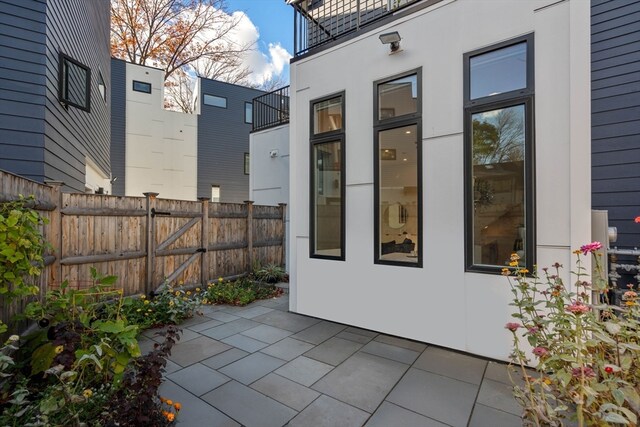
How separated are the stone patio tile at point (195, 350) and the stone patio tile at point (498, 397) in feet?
7.89

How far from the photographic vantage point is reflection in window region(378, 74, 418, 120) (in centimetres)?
342

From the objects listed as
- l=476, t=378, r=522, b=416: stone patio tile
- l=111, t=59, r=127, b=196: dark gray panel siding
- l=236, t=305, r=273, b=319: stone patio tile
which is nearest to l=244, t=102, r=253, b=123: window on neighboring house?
l=111, t=59, r=127, b=196: dark gray panel siding

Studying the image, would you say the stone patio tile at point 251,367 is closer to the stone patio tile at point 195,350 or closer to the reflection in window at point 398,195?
the stone patio tile at point 195,350

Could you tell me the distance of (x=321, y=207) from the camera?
4188 mm

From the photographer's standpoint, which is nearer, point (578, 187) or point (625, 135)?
point (578, 187)

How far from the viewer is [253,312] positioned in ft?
14.6

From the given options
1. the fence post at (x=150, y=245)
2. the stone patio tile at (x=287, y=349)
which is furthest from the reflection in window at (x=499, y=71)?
the fence post at (x=150, y=245)

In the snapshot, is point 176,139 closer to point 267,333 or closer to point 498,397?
point 267,333

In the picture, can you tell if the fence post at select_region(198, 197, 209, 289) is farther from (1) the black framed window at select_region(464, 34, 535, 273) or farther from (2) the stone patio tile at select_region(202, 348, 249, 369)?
(1) the black framed window at select_region(464, 34, 535, 273)

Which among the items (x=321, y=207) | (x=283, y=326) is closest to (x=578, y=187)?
(x=321, y=207)

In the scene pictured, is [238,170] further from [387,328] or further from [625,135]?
[625,135]

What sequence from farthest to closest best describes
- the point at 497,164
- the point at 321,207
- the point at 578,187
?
the point at 321,207 → the point at 497,164 → the point at 578,187

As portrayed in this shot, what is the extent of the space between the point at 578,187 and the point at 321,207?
271 centimetres

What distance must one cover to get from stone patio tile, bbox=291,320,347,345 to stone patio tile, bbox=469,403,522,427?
5.49ft
